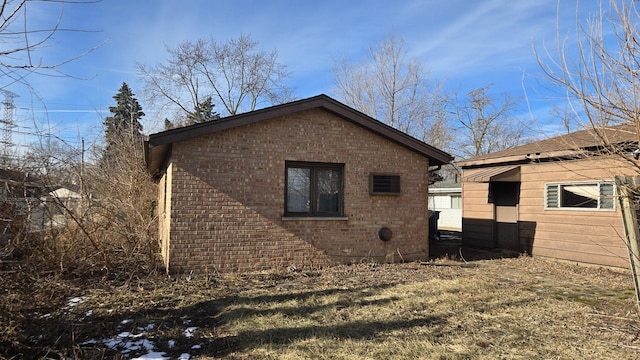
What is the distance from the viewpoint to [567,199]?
10250 millimetres

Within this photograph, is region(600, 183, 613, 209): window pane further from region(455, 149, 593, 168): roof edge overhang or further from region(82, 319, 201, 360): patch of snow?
region(82, 319, 201, 360): patch of snow

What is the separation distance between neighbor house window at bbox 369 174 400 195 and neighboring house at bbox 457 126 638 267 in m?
3.10

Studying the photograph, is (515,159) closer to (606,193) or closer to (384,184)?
(606,193)

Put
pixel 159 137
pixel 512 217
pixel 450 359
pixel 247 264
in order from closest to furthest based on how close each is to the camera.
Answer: pixel 450 359
pixel 159 137
pixel 247 264
pixel 512 217

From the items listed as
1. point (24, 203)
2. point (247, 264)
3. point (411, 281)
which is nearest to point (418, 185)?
point (411, 281)

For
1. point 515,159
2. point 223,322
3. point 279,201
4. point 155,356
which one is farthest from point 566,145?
point 515,159

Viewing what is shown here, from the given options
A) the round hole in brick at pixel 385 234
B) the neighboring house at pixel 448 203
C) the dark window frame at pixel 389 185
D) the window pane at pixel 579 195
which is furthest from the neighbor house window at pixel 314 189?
the neighboring house at pixel 448 203

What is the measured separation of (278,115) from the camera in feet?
29.0

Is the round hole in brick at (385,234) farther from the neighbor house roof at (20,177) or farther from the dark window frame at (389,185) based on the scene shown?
the neighbor house roof at (20,177)

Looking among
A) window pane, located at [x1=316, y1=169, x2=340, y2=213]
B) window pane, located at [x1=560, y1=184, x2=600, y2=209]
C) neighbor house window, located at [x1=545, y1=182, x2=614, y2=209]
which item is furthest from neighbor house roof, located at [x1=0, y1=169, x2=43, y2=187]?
window pane, located at [x1=560, y1=184, x2=600, y2=209]

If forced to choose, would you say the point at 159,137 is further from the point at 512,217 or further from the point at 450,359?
the point at 512,217

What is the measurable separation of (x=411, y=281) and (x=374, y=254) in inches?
75.9

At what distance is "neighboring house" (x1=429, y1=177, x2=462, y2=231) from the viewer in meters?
27.7

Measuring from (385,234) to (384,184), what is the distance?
124 centimetres
